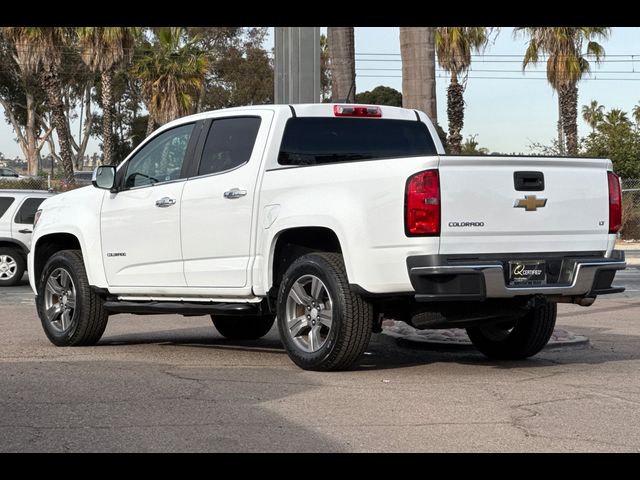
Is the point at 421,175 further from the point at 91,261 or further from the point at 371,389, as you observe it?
the point at 91,261

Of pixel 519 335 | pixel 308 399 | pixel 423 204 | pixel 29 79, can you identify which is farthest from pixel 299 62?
pixel 29 79

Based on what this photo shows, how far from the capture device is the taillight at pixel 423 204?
26.2 ft

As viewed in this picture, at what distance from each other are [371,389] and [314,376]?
717 mm

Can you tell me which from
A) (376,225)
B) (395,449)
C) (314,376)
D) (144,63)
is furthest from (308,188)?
(144,63)

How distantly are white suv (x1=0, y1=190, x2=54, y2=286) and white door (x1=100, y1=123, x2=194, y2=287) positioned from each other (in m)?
11.0

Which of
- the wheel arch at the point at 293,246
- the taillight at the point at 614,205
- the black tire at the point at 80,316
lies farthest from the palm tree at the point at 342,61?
the taillight at the point at 614,205

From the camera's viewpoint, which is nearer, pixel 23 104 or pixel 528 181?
pixel 528 181

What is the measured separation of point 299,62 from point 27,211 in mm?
10002

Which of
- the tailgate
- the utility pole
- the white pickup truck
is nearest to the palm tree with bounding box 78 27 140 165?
the utility pole

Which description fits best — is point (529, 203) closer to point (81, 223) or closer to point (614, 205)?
point (614, 205)

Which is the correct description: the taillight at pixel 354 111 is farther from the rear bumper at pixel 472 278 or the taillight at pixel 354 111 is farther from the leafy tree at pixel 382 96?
the leafy tree at pixel 382 96

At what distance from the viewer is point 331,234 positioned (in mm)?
8812

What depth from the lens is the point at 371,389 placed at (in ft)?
26.3

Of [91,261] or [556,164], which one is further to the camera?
[91,261]
